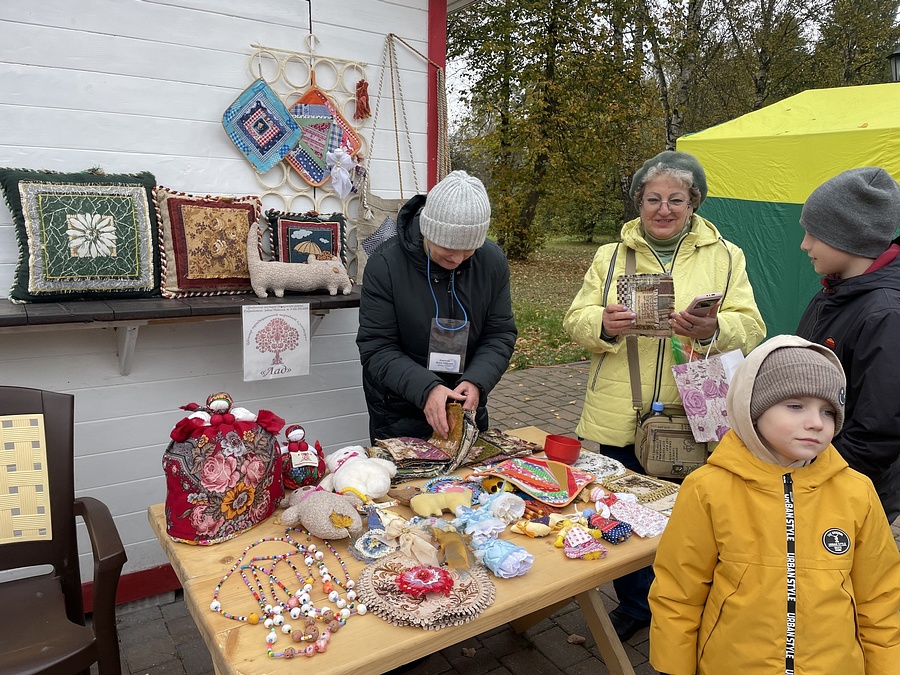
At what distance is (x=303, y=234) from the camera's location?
9.77 ft

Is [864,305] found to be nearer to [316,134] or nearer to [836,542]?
[836,542]

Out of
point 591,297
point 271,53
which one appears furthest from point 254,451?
point 271,53

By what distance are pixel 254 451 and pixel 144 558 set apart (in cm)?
161

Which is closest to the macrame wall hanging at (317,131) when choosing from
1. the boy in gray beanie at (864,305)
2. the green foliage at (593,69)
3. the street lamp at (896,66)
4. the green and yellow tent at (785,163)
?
the boy in gray beanie at (864,305)

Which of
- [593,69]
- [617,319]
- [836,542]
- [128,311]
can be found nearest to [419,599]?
[836,542]

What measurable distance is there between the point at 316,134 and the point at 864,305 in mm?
2304

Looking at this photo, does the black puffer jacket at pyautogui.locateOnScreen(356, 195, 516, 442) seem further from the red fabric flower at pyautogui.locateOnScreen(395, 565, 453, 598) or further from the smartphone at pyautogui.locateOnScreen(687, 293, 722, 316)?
the red fabric flower at pyautogui.locateOnScreen(395, 565, 453, 598)

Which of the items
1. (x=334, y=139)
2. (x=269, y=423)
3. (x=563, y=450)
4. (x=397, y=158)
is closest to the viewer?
(x=269, y=423)

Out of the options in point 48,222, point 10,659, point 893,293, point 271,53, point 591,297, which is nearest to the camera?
point 10,659

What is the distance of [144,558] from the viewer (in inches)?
117

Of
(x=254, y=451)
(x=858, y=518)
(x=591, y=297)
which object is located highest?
(x=591, y=297)

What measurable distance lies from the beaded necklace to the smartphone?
146cm

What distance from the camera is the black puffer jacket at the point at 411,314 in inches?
95.9

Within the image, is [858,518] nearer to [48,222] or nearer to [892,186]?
[892,186]
